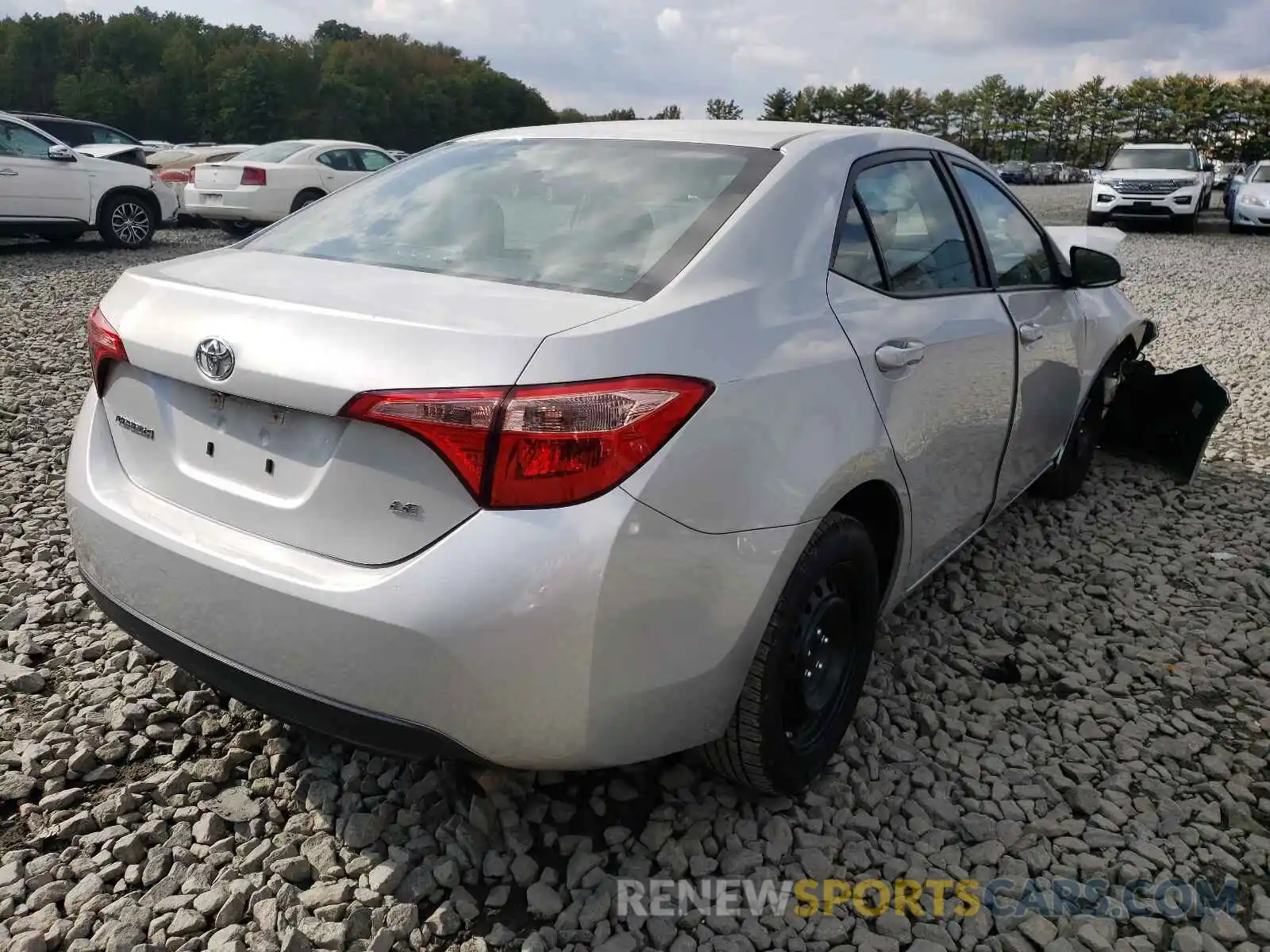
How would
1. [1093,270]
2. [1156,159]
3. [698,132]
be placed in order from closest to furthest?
1. [698,132]
2. [1093,270]
3. [1156,159]

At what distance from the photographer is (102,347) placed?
218 centimetres

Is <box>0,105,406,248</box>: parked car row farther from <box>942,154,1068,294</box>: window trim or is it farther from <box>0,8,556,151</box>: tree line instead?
<box>0,8,556,151</box>: tree line

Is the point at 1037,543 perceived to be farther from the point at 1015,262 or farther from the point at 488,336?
the point at 488,336

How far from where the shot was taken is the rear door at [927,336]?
236 centimetres

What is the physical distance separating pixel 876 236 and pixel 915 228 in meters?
0.32

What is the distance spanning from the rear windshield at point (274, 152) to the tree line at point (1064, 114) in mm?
65269

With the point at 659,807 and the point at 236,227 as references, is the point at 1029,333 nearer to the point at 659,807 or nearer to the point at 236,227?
A: the point at 659,807

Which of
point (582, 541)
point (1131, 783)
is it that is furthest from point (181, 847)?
point (1131, 783)

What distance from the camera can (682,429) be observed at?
69.3 inches

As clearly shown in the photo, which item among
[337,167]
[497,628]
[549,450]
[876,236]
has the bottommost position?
[497,628]

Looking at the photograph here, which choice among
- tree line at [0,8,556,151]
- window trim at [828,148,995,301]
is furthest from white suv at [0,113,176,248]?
tree line at [0,8,556,151]

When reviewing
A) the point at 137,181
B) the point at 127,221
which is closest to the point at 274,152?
the point at 137,181

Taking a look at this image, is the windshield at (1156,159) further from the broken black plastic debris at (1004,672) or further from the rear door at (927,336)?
the broken black plastic debris at (1004,672)

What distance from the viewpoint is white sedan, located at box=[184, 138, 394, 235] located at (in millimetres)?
12539
